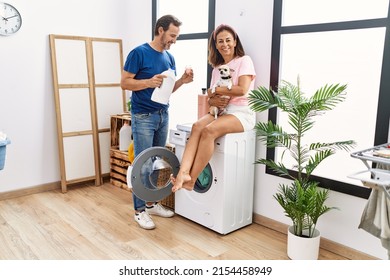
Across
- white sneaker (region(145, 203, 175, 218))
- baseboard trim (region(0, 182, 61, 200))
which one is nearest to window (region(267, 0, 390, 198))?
white sneaker (region(145, 203, 175, 218))

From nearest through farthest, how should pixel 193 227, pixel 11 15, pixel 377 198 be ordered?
1. pixel 377 198
2. pixel 193 227
3. pixel 11 15

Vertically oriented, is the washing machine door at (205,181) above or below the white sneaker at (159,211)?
above

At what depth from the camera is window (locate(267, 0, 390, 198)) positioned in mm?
2186

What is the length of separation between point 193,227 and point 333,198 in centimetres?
108

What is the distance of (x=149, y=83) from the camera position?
8.57 ft

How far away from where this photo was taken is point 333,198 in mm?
2438

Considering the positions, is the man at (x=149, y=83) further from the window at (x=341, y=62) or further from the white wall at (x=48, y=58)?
the window at (x=341, y=62)

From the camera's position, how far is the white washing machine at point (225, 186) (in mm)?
2611

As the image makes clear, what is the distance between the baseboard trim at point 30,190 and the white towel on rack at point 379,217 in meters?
2.96

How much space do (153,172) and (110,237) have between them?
1.89ft

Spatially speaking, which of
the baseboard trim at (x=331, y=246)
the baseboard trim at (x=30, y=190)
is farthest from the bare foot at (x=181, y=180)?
the baseboard trim at (x=30, y=190)

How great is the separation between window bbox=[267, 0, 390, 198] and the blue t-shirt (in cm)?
84

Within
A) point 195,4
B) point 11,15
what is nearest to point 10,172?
point 11,15
